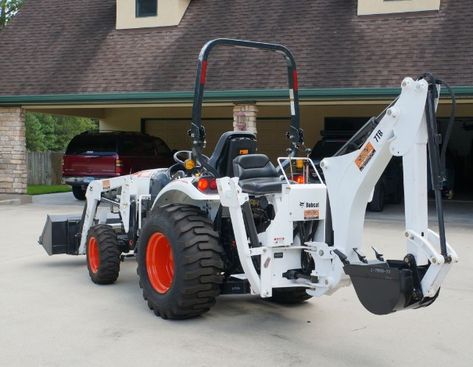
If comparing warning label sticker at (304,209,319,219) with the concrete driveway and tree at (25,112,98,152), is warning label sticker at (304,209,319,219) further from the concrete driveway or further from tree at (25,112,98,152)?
tree at (25,112,98,152)

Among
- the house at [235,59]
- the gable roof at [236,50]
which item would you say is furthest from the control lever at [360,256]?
the gable roof at [236,50]

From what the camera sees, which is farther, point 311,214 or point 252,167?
point 252,167

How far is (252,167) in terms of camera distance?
617 centimetres

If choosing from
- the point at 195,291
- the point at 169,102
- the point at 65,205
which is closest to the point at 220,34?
the point at 169,102

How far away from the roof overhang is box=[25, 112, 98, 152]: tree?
105ft

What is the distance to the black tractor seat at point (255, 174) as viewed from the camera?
5.82m

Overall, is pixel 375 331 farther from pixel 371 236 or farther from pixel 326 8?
pixel 326 8

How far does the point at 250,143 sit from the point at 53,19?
1511cm

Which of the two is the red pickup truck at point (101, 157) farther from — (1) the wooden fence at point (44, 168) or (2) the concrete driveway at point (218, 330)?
(1) the wooden fence at point (44, 168)

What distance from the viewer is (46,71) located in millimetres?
17594

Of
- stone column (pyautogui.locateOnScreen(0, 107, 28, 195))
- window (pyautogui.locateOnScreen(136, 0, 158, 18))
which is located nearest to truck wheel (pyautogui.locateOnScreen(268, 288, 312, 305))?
stone column (pyautogui.locateOnScreen(0, 107, 28, 195))

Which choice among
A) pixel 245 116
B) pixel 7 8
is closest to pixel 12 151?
pixel 245 116

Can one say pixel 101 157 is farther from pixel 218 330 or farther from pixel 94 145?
pixel 218 330

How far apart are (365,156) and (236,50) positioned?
11.4m
